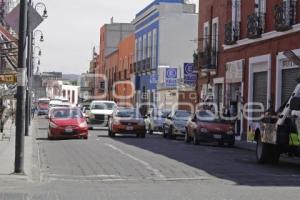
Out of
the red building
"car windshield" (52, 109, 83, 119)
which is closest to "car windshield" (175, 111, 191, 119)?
the red building

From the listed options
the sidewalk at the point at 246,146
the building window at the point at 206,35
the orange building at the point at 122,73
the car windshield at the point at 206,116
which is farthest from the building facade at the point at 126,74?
the sidewalk at the point at 246,146

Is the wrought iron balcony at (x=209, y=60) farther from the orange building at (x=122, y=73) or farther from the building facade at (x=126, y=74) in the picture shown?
the orange building at (x=122, y=73)

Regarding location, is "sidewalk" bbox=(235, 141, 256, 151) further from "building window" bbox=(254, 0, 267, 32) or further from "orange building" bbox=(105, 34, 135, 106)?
"orange building" bbox=(105, 34, 135, 106)

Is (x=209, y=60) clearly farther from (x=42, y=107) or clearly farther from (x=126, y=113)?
(x=42, y=107)

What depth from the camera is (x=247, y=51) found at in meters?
35.0

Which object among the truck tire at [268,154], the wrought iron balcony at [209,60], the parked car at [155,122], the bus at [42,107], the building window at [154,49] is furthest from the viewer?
the bus at [42,107]

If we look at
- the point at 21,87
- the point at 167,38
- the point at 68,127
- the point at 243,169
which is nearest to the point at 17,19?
the point at 21,87

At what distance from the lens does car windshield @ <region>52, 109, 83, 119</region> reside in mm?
32312

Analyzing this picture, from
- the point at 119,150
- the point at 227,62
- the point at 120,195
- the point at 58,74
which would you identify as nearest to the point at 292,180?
the point at 120,195

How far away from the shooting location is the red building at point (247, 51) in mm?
29922

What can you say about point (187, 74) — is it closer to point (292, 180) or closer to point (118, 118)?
point (118, 118)

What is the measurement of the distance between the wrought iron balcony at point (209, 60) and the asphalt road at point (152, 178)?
57.8 ft

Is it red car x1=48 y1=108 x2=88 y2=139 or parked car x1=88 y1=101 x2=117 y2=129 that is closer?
red car x1=48 y1=108 x2=88 y2=139

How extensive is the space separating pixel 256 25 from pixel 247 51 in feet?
7.32
